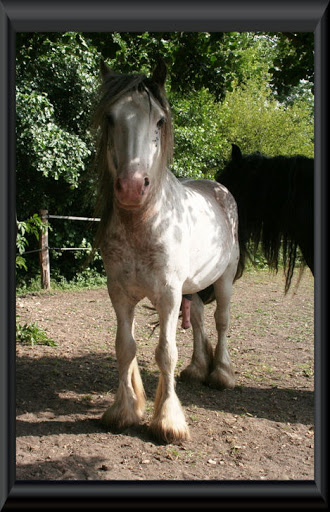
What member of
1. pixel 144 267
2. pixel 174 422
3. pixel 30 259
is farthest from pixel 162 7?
pixel 30 259

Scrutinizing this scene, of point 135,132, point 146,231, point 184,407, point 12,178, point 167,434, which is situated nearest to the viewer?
point 12,178

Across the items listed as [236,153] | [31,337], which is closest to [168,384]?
[236,153]

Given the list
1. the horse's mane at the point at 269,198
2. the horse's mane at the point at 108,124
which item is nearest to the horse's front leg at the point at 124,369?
the horse's mane at the point at 108,124

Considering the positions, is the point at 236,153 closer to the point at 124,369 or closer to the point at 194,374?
the point at 194,374

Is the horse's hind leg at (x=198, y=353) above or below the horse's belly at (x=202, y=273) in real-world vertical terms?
below

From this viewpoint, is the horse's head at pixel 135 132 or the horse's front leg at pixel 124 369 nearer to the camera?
the horse's head at pixel 135 132

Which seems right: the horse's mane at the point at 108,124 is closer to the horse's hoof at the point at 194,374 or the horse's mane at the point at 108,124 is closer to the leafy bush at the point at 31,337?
the horse's hoof at the point at 194,374

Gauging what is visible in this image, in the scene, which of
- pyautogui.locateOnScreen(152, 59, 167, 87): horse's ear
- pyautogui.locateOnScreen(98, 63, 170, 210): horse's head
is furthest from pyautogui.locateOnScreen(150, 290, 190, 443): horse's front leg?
pyautogui.locateOnScreen(152, 59, 167, 87): horse's ear

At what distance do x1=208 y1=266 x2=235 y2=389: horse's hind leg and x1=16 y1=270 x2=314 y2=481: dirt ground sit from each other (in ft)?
0.48

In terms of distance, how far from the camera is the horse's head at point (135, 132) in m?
2.47

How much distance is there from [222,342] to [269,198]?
1518mm

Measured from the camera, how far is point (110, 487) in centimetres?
167

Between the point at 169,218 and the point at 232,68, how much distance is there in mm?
2632

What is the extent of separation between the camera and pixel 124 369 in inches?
132
